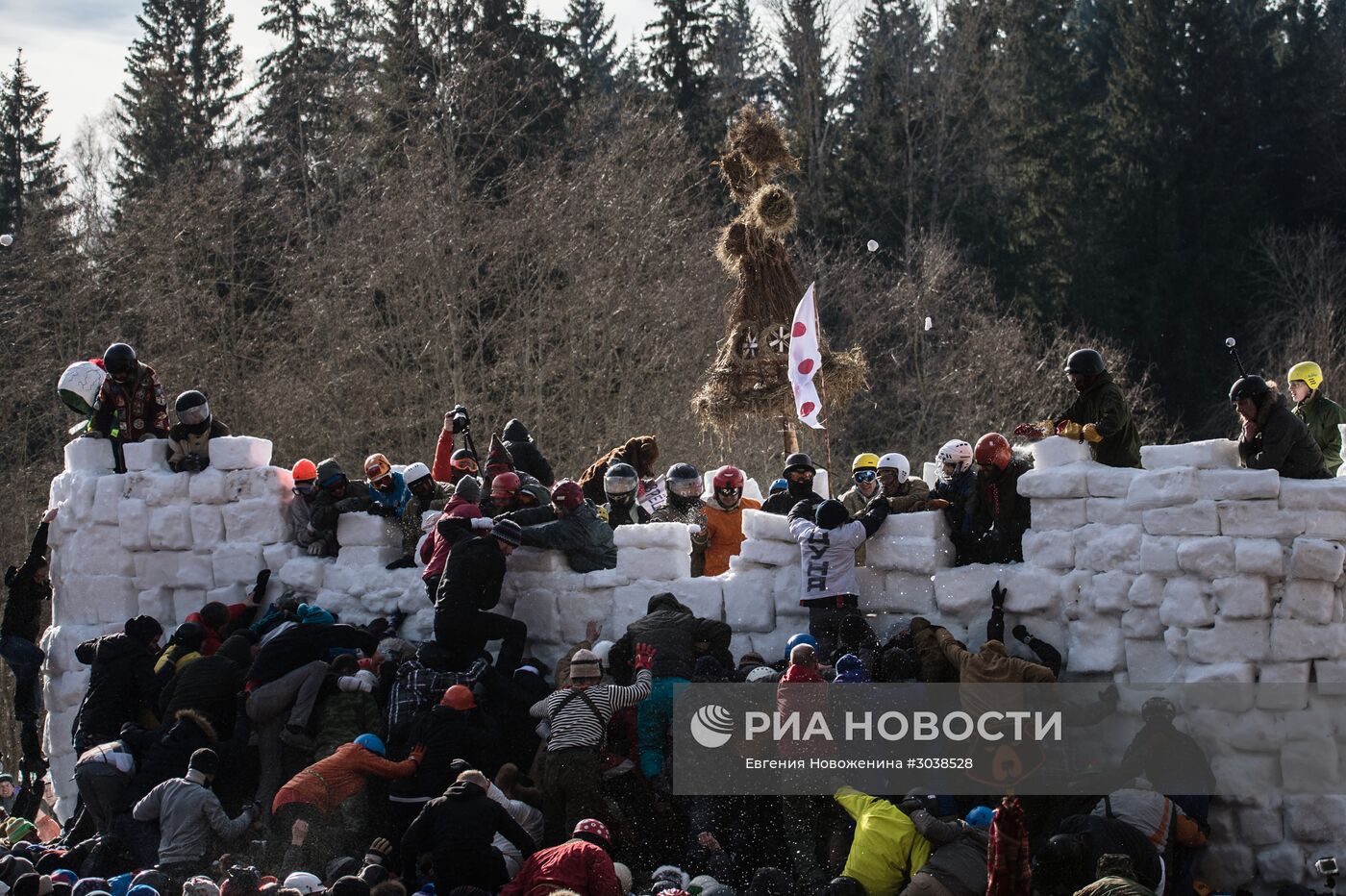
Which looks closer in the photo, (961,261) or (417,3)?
(417,3)

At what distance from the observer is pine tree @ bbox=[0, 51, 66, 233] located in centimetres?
3491

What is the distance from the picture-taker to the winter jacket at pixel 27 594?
607 inches

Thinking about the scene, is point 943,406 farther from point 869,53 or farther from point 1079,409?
point 1079,409

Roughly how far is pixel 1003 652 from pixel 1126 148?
25254 mm

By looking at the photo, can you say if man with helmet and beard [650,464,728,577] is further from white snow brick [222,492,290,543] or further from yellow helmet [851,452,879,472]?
white snow brick [222,492,290,543]

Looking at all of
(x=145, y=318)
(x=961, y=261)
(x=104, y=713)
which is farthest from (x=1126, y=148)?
(x=104, y=713)

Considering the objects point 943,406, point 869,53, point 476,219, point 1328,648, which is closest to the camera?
point 1328,648

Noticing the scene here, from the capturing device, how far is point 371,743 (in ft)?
36.7

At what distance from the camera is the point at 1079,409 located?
1148cm

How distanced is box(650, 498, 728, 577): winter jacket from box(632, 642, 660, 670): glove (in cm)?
163

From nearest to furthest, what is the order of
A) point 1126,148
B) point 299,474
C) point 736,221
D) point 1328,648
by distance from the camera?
point 1328,648, point 299,474, point 736,221, point 1126,148

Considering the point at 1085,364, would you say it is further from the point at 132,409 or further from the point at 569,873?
the point at 132,409

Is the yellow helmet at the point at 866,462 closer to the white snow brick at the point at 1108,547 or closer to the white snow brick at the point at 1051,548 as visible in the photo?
the white snow brick at the point at 1051,548

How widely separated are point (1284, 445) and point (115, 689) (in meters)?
8.44
